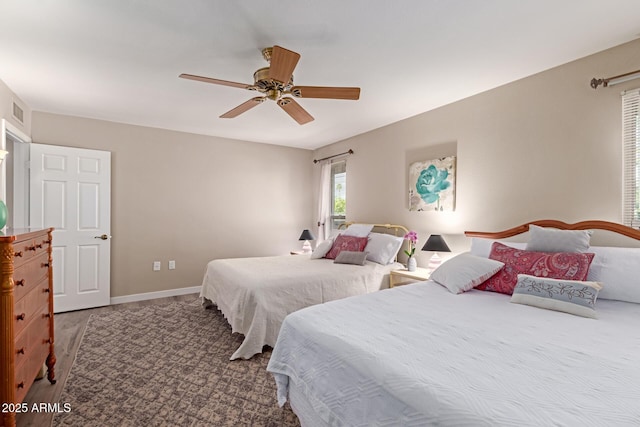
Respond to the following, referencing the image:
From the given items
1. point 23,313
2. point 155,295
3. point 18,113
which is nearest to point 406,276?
point 23,313

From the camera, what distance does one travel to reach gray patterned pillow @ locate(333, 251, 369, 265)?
11.7ft

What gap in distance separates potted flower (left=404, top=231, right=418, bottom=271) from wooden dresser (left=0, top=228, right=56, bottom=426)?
10.7 ft

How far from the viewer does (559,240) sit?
2205mm

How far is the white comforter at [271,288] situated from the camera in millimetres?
2705

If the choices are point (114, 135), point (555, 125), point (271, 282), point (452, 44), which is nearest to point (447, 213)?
point (555, 125)

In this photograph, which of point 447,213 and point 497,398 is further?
point 447,213

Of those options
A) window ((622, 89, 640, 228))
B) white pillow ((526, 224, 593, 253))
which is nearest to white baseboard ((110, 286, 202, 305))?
white pillow ((526, 224, 593, 253))

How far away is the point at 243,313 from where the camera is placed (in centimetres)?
272

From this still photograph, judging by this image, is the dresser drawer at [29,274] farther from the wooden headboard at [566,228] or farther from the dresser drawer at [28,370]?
the wooden headboard at [566,228]

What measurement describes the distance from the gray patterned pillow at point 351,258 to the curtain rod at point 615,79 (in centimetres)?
253

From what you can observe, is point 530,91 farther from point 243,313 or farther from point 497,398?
point 243,313

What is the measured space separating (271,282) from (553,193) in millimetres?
2618

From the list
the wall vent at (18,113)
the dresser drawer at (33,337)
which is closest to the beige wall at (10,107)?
the wall vent at (18,113)

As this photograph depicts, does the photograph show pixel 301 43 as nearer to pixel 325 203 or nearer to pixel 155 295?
pixel 325 203
